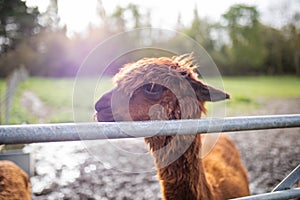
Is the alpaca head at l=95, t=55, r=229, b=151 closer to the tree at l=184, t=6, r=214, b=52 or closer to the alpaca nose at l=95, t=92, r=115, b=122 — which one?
the alpaca nose at l=95, t=92, r=115, b=122

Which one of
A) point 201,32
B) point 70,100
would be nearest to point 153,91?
point 70,100

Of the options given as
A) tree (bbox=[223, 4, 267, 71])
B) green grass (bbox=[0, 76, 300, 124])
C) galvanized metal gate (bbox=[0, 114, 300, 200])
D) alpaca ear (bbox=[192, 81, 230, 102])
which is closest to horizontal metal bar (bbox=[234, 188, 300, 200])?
galvanized metal gate (bbox=[0, 114, 300, 200])

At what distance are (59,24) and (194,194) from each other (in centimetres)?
3399

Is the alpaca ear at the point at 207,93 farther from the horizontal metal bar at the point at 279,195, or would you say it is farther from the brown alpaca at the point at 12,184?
the brown alpaca at the point at 12,184

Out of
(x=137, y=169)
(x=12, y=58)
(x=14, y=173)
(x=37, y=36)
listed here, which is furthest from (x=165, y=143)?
(x=37, y=36)

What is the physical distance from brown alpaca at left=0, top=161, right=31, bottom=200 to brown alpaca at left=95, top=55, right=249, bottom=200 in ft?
3.64

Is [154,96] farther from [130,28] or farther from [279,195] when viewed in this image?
[130,28]

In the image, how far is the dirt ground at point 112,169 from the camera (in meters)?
4.57

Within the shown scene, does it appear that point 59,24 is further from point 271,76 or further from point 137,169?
point 271,76

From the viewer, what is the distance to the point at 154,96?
227cm

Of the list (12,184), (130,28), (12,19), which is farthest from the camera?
(130,28)

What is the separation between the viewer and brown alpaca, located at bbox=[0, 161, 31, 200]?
2612 millimetres

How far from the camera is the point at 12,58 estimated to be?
26.6 m

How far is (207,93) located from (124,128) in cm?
116
